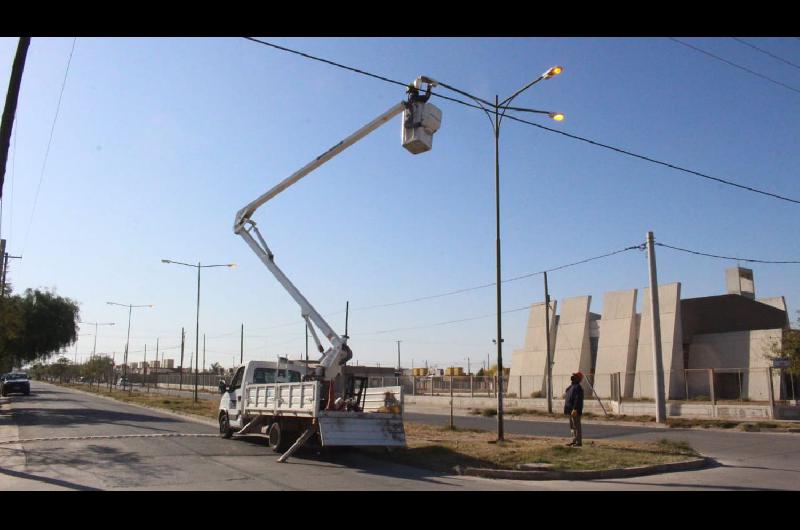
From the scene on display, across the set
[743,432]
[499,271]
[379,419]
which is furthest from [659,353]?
[379,419]

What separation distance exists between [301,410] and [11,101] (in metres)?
8.99

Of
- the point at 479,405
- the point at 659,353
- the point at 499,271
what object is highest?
the point at 499,271

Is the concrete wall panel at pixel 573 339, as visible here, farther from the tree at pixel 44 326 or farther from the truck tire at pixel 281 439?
the tree at pixel 44 326

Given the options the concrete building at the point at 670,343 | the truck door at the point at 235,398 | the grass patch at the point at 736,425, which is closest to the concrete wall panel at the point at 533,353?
the concrete building at the point at 670,343

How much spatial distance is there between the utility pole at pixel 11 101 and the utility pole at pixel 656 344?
23.3 m

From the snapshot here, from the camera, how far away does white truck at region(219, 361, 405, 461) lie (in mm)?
13602

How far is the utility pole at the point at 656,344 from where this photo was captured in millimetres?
26725

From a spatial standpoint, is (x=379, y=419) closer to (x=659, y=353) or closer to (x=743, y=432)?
(x=743, y=432)

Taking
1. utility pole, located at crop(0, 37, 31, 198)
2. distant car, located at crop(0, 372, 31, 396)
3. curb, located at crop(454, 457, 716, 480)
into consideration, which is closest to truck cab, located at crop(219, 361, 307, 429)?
curb, located at crop(454, 457, 716, 480)

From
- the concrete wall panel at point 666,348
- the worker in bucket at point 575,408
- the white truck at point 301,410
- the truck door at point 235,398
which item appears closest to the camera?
the white truck at point 301,410

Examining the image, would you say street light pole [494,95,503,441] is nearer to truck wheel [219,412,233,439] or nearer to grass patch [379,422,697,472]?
grass patch [379,422,697,472]

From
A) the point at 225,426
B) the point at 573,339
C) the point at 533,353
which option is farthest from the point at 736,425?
the point at 533,353

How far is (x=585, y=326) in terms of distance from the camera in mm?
45844
